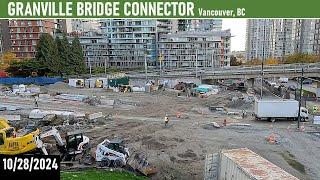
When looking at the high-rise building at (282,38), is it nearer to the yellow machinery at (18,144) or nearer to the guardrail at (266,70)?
the guardrail at (266,70)

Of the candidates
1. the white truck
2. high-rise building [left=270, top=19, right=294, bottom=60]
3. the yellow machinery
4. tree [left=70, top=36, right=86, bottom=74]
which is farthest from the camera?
high-rise building [left=270, top=19, right=294, bottom=60]

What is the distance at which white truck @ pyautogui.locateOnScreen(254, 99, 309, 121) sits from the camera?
37.8m

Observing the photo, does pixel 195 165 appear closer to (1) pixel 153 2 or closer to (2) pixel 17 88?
(1) pixel 153 2

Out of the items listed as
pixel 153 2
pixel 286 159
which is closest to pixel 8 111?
pixel 286 159

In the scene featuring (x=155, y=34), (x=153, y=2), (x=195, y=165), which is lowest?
(x=195, y=165)

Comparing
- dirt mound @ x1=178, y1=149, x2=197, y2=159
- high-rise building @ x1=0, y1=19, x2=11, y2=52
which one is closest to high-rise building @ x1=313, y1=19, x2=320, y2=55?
high-rise building @ x1=0, y1=19, x2=11, y2=52

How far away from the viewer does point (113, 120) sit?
125 feet

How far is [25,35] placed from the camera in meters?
99.6

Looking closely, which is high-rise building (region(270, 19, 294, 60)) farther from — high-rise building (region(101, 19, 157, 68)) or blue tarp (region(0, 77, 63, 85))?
blue tarp (region(0, 77, 63, 85))

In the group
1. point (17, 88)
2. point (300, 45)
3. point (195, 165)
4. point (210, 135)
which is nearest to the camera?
point (195, 165)

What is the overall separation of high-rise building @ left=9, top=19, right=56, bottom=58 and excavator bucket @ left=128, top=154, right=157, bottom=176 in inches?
3274

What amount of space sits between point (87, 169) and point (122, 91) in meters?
42.5

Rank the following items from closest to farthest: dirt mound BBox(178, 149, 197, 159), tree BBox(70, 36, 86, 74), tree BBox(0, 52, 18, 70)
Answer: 1. dirt mound BBox(178, 149, 197, 159)
2. tree BBox(70, 36, 86, 74)
3. tree BBox(0, 52, 18, 70)

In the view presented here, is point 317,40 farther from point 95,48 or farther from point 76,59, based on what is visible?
point 76,59
